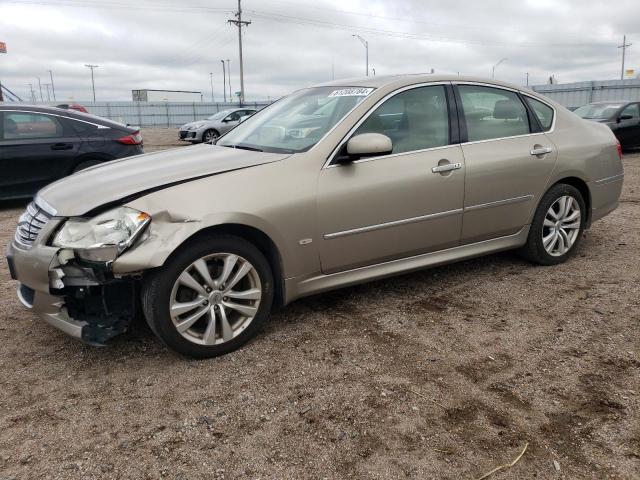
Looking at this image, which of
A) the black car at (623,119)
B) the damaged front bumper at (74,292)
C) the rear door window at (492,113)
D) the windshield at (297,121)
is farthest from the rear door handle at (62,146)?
the black car at (623,119)

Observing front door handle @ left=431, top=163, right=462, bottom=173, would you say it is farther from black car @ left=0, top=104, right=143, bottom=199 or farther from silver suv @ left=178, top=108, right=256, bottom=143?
silver suv @ left=178, top=108, right=256, bottom=143

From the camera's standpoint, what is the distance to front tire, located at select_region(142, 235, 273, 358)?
2.82 m

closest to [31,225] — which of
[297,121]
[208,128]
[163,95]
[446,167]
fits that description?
[297,121]

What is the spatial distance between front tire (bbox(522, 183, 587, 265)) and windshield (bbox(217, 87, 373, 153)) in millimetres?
1872

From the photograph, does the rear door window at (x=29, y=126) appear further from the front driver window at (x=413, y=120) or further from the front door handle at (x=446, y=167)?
the front door handle at (x=446, y=167)

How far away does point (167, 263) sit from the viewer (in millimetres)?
2809

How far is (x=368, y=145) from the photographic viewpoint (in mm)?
3232

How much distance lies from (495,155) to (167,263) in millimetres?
2567

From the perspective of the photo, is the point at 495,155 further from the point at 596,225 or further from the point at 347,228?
the point at 596,225

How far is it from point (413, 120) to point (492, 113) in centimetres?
82

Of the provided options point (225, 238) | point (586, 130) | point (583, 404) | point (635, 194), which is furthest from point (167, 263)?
point (635, 194)

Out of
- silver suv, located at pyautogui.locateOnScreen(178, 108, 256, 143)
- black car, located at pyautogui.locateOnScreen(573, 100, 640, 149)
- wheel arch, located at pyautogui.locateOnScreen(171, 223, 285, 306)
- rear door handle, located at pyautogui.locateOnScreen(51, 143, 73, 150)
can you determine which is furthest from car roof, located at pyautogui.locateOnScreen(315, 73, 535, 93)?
silver suv, located at pyautogui.locateOnScreen(178, 108, 256, 143)

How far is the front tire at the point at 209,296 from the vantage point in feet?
9.27

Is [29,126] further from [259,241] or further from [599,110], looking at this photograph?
[599,110]
